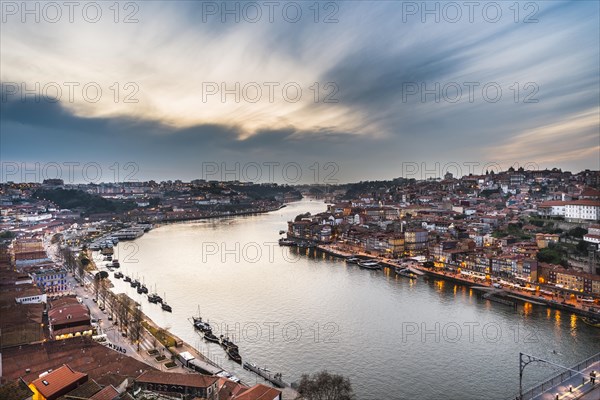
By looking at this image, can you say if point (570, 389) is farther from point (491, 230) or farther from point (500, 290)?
point (491, 230)

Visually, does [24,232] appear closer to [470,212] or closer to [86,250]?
[86,250]

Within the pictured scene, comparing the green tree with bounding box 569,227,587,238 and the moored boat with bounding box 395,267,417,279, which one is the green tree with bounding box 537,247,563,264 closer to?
the green tree with bounding box 569,227,587,238

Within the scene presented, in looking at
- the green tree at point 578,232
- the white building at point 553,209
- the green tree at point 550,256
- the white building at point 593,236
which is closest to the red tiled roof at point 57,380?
the green tree at point 550,256

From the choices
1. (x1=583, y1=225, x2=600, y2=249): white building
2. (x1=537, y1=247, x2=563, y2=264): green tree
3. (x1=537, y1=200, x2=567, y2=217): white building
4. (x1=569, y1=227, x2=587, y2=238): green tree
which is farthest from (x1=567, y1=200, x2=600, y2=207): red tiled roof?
(x1=537, y1=247, x2=563, y2=264): green tree

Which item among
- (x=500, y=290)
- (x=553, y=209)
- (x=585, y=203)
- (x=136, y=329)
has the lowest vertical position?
(x=500, y=290)

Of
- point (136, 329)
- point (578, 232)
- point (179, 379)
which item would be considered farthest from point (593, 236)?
point (136, 329)

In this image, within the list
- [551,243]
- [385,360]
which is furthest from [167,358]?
[551,243]

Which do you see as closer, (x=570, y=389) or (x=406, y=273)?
(x=570, y=389)
